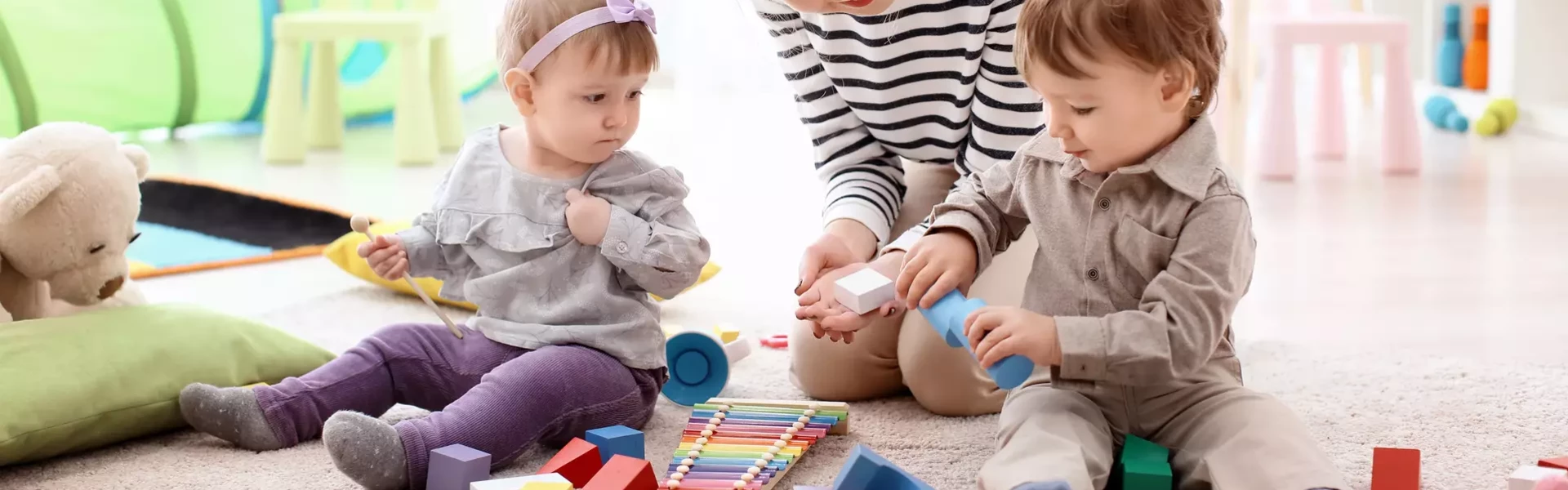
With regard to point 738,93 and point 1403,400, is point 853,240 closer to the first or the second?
point 1403,400

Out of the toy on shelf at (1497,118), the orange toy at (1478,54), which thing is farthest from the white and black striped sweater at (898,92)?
the orange toy at (1478,54)

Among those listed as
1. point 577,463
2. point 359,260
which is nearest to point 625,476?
point 577,463

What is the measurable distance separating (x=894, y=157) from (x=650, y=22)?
0.34 meters

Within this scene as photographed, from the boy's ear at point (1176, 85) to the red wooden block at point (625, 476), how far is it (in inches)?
17.6

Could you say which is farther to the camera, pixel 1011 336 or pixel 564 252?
pixel 564 252

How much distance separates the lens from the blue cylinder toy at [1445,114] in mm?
3256

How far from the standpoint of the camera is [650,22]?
1.20 meters

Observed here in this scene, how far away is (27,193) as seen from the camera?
1206 millimetres

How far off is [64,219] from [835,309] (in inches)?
27.2

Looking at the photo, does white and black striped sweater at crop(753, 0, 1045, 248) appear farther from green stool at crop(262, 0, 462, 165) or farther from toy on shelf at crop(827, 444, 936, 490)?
green stool at crop(262, 0, 462, 165)

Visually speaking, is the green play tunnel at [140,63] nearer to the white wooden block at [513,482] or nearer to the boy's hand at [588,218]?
the boy's hand at [588,218]

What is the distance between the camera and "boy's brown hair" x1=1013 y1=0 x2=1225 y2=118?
949 millimetres

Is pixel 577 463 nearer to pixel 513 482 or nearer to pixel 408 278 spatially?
pixel 513 482

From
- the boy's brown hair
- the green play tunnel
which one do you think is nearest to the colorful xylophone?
the boy's brown hair
